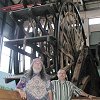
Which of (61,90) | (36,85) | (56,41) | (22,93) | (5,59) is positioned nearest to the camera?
(22,93)

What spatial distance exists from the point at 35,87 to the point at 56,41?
3.14m

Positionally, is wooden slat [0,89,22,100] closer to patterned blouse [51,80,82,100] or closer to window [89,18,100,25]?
patterned blouse [51,80,82,100]

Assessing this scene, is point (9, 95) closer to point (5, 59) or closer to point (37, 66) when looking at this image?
point (37, 66)

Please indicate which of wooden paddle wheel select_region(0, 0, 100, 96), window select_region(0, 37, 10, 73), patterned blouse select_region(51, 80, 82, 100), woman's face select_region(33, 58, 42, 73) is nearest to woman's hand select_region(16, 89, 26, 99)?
woman's face select_region(33, 58, 42, 73)

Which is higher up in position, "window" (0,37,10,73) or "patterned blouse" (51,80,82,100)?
"window" (0,37,10,73)

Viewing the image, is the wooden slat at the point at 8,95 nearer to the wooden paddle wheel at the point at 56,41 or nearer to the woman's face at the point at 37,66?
the woman's face at the point at 37,66

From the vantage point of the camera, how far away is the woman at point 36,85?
304 cm

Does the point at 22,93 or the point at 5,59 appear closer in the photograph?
the point at 22,93

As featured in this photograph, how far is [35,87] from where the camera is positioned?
3.08 metres

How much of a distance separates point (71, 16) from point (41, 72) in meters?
5.11

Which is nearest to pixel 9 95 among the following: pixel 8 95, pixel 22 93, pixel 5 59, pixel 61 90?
pixel 8 95

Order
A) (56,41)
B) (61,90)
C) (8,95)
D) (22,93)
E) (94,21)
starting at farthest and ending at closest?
(94,21)
(56,41)
(61,90)
(22,93)
(8,95)

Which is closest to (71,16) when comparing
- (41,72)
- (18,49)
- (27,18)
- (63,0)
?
(63,0)

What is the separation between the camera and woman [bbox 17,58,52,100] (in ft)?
9.99
